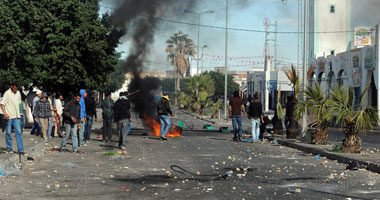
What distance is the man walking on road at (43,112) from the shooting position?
827 inches

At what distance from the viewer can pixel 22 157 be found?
612 inches

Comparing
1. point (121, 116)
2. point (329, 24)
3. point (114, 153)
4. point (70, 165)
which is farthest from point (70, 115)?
point (329, 24)

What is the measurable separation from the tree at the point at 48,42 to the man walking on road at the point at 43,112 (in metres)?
6.23

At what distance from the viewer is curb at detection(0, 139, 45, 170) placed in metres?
13.8

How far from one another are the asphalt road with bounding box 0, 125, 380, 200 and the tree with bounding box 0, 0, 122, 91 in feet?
30.8

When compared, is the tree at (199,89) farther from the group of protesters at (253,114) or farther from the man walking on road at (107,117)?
the man walking on road at (107,117)

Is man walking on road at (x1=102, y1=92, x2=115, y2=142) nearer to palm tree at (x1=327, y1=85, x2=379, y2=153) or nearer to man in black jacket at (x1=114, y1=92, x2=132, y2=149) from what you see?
man in black jacket at (x1=114, y1=92, x2=132, y2=149)

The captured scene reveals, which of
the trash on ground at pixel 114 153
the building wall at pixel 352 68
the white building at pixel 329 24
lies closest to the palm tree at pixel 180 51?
the white building at pixel 329 24

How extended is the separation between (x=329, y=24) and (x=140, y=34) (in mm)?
68488

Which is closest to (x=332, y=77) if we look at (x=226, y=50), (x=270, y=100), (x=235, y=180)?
(x=226, y=50)

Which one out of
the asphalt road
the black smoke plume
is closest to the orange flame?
the black smoke plume

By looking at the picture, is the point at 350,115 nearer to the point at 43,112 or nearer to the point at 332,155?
the point at 332,155

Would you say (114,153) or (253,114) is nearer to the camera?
(114,153)

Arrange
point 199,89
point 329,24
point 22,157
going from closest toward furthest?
1. point 22,157
2. point 199,89
3. point 329,24
